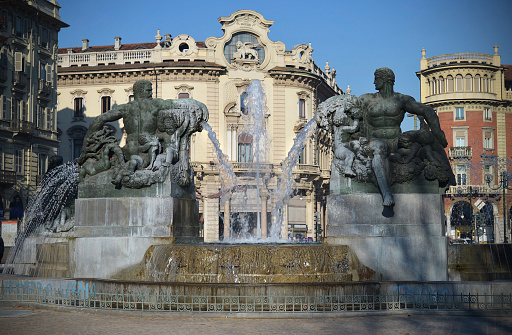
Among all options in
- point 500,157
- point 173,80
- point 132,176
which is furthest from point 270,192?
point 132,176

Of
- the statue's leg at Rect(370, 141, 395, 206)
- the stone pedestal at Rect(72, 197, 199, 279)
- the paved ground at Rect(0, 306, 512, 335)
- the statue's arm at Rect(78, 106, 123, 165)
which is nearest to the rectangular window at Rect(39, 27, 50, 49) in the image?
the statue's arm at Rect(78, 106, 123, 165)

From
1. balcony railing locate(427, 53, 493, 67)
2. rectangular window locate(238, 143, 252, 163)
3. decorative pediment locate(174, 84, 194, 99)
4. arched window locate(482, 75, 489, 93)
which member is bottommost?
rectangular window locate(238, 143, 252, 163)

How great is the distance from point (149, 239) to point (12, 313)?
3.08m

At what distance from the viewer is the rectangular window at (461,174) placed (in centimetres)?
7231

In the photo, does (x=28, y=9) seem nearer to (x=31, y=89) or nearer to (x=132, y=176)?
(x=31, y=89)

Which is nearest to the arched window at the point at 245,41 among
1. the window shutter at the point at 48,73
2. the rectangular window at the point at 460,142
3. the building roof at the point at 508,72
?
the window shutter at the point at 48,73

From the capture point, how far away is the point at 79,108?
67.5 meters

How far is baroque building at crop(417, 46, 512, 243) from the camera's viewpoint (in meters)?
71.6

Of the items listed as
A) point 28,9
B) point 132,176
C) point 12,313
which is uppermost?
point 28,9

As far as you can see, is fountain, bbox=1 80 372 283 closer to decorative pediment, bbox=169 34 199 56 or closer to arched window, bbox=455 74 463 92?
decorative pediment, bbox=169 34 199 56

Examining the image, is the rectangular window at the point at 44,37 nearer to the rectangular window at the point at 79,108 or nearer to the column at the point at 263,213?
the rectangular window at the point at 79,108

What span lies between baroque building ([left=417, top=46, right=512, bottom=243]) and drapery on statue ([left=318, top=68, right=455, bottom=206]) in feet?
194

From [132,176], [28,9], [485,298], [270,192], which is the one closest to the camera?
[485,298]

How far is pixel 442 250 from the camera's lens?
43.0 feet
